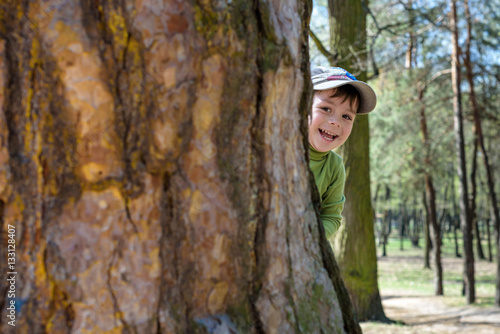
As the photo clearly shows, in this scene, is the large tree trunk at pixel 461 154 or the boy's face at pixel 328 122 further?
the large tree trunk at pixel 461 154

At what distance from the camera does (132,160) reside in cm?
104

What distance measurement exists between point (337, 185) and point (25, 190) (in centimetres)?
163

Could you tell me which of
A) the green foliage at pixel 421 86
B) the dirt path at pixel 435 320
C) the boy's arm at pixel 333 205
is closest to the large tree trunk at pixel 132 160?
the boy's arm at pixel 333 205

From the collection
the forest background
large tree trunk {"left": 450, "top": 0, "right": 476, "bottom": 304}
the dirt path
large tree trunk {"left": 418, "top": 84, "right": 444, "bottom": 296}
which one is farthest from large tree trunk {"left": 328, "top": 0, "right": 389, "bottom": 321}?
large tree trunk {"left": 418, "top": 84, "right": 444, "bottom": 296}

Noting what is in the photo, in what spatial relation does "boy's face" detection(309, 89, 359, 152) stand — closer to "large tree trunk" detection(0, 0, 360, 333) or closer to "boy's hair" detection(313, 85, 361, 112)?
"boy's hair" detection(313, 85, 361, 112)

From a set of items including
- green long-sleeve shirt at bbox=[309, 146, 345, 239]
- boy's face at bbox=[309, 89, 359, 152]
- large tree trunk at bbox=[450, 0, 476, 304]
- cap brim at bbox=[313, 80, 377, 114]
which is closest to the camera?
green long-sleeve shirt at bbox=[309, 146, 345, 239]

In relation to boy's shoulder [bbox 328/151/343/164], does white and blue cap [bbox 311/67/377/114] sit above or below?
above

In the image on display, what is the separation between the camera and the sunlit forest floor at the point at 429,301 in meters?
7.57

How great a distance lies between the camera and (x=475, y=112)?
12.8 m

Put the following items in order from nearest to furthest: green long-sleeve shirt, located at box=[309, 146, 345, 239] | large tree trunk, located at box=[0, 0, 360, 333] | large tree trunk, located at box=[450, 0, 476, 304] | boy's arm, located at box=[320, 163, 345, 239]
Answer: large tree trunk, located at box=[0, 0, 360, 333] → boy's arm, located at box=[320, 163, 345, 239] → green long-sleeve shirt, located at box=[309, 146, 345, 239] → large tree trunk, located at box=[450, 0, 476, 304]

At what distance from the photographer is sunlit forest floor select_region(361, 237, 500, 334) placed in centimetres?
757

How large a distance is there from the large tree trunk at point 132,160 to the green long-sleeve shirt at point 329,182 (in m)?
1.03

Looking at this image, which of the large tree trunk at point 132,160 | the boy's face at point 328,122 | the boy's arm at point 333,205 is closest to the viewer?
the large tree trunk at point 132,160

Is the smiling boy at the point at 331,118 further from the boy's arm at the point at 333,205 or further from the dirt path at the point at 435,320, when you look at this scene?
the dirt path at the point at 435,320
